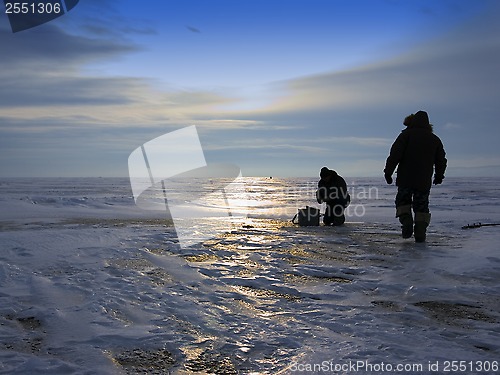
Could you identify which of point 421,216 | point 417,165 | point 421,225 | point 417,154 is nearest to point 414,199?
point 421,216

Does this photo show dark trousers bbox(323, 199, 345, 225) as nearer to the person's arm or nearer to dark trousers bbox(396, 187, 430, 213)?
dark trousers bbox(396, 187, 430, 213)

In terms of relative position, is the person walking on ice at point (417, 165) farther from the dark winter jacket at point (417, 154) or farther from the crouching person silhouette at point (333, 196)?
the crouching person silhouette at point (333, 196)

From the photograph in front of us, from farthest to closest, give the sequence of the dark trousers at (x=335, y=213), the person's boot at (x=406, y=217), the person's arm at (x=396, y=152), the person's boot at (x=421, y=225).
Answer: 1. the dark trousers at (x=335, y=213)
2. the person's boot at (x=406, y=217)
3. the person's arm at (x=396, y=152)
4. the person's boot at (x=421, y=225)

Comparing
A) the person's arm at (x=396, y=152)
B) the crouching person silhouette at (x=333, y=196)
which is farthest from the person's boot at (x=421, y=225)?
the crouching person silhouette at (x=333, y=196)

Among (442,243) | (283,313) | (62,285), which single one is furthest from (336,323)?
(442,243)

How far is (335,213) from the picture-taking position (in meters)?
9.59

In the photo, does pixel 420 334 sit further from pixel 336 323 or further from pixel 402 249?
pixel 402 249

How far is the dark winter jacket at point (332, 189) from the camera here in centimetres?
980

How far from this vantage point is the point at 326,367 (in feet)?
7.23

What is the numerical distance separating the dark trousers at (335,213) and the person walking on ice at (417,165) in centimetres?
287

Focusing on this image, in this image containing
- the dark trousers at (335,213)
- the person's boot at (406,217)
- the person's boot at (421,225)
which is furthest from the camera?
the dark trousers at (335,213)

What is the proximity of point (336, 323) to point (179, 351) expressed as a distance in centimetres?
113

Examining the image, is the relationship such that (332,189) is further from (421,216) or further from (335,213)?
(421,216)

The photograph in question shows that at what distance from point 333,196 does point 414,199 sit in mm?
3325
